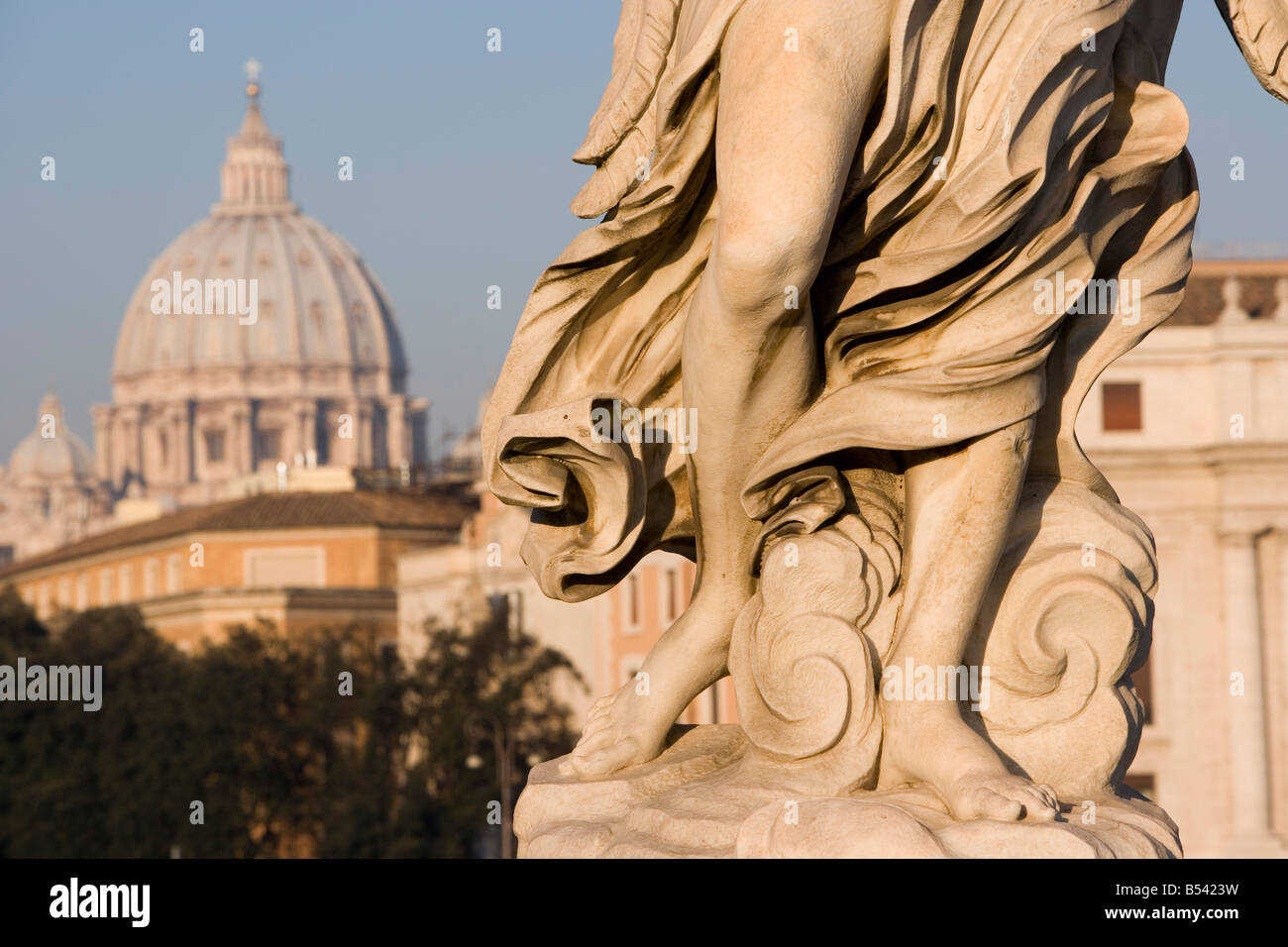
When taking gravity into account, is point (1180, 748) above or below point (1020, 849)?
below

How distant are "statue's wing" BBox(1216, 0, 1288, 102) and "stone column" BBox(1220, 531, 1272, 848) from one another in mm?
43033

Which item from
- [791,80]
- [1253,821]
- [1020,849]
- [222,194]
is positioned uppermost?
[222,194]

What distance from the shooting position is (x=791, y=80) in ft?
14.1

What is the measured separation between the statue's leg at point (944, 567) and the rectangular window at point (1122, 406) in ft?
143

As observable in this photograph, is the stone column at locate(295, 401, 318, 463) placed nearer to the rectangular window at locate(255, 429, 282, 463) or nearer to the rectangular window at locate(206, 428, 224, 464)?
the rectangular window at locate(255, 429, 282, 463)

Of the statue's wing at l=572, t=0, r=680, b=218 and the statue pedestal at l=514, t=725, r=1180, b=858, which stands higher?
the statue's wing at l=572, t=0, r=680, b=218

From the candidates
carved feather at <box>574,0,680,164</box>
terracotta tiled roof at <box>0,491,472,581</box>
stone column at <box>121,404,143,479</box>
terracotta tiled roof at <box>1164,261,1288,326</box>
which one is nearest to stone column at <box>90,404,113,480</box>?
stone column at <box>121,404,143,479</box>

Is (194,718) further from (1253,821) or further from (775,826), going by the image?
(775,826)

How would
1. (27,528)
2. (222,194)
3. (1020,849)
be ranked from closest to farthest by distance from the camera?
1. (1020,849)
2. (27,528)
3. (222,194)

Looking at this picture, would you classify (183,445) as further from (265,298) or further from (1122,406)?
(1122,406)

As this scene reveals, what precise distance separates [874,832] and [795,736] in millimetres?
501

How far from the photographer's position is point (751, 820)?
13.8 feet

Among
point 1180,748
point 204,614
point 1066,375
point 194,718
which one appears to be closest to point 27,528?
point 204,614

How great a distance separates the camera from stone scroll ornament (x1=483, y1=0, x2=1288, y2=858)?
4.31m
